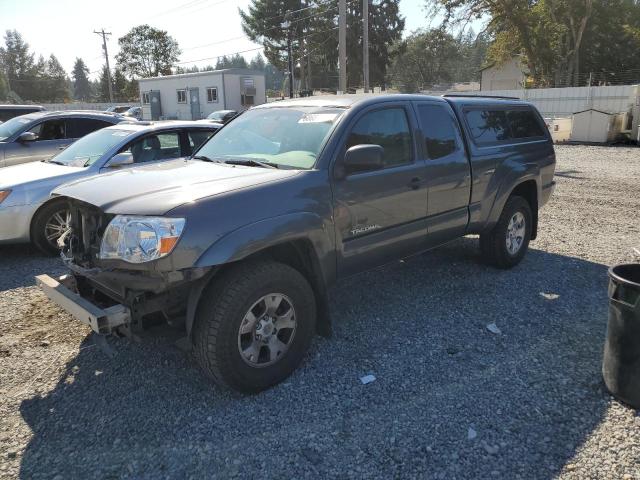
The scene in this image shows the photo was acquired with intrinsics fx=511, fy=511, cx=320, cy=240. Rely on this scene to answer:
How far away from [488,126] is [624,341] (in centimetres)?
287

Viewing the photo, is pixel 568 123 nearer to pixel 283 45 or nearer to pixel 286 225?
pixel 286 225

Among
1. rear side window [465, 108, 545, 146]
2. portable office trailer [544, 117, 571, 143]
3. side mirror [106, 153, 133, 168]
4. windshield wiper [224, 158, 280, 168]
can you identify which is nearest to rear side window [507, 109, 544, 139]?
rear side window [465, 108, 545, 146]

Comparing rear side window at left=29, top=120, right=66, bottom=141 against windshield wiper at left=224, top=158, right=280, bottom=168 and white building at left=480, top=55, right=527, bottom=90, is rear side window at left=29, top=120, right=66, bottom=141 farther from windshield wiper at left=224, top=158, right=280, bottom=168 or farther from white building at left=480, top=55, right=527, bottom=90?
white building at left=480, top=55, right=527, bottom=90

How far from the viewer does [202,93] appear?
3722 centimetres

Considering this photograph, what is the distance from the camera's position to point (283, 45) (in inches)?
2263

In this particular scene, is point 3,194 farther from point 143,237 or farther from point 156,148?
point 143,237

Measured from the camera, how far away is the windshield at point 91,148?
6.57 metres

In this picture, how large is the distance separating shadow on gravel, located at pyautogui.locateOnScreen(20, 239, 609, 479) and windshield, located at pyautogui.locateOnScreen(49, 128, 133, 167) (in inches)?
130

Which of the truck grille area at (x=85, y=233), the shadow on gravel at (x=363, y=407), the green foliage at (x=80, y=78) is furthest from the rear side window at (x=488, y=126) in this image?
the green foliage at (x=80, y=78)

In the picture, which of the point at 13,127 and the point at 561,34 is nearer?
the point at 13,127

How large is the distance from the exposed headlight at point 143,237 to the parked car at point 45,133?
642cm

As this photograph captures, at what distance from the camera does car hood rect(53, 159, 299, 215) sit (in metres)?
3.08

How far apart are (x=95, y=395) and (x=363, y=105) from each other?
283 centimetres

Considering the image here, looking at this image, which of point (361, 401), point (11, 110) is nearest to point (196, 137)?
point (361, 401)
